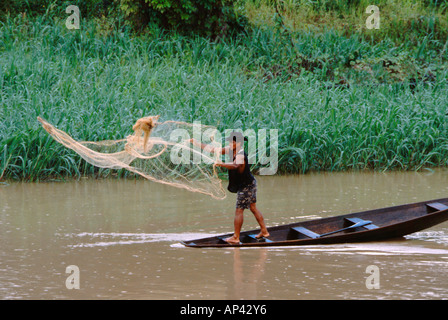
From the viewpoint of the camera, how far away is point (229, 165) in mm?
7246

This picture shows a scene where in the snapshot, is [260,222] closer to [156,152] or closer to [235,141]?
[235,141]

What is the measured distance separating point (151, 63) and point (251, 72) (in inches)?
85.3

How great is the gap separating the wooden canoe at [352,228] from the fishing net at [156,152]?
37.1 inches

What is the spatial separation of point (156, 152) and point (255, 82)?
20.5 ft

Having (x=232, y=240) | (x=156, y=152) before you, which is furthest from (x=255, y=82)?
(x=232, y=240)

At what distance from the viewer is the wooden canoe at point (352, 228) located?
7.22 metres

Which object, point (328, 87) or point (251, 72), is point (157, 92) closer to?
point (251, 72)

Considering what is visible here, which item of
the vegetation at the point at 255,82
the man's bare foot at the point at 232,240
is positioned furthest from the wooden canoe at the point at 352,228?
the vegetation at the point at 255,82

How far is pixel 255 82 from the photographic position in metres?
14.4

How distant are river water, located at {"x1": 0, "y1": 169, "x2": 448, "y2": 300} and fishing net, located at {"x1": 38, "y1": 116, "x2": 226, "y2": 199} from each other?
474 mm

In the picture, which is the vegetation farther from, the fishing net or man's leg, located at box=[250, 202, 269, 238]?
man's leg, located at box=[250, 202, 269, 238]

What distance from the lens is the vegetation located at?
38.0 ft

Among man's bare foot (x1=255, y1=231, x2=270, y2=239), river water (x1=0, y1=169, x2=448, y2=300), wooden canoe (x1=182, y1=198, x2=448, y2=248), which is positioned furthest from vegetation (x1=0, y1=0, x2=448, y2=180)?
man's bare foot (x1=255, y1=231, x2=270, y2=239)
